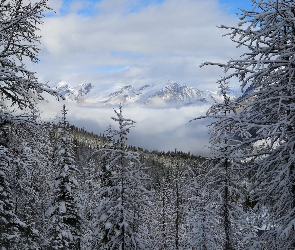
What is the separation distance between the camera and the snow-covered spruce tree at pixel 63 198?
22391 mm

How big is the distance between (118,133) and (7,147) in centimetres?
944

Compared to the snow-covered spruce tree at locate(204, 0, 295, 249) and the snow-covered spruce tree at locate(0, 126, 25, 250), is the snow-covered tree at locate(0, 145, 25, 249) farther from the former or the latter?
the snow-covered spruce tree at locate(204, 0, 295, 249)

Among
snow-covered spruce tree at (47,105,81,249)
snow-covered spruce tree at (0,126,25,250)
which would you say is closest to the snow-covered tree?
snow-covered spruce tree at (0,126,25,250)

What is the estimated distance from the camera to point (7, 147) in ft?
23.8

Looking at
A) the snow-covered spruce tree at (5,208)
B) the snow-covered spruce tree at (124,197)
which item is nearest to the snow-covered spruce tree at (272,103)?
the snow-covered spruce tree at (5,208)

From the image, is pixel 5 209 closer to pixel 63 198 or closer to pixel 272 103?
pixel 272 103

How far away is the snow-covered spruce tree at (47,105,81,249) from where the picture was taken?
2239 cm

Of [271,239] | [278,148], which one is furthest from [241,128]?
[271,239]

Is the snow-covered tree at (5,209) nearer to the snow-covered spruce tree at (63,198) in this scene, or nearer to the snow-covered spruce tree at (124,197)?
the snow-covered spruce tree at (124,197)

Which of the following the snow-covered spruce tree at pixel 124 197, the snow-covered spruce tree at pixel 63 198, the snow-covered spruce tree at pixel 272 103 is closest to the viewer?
the snow-covered spruce tree at pixel 272 103

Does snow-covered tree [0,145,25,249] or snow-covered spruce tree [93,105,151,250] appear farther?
snow-covered spruce tree [93,105,151,250]

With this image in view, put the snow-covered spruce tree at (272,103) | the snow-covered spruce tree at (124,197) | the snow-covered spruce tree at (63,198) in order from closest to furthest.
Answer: the snow-covered spruce tree at (272,103), the snow-covered spruce tree at (124,197), the snow-covered spruce tree at (63,198)

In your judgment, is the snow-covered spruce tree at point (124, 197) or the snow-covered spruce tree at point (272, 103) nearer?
the snow-covered spruce tree at point (272, 103)

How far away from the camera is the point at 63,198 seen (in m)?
23.3
